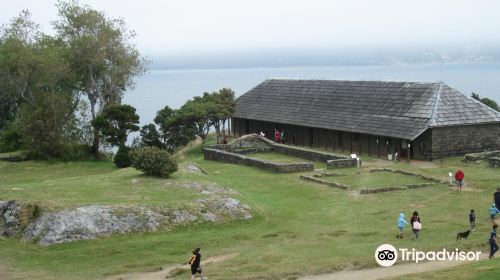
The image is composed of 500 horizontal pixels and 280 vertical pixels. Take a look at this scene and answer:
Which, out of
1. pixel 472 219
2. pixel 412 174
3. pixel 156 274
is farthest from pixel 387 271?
pixel 412 174

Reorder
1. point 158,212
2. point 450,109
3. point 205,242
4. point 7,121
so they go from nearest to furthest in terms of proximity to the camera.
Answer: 1. point 205,242
2. point 158,212
3. point 450,109
4. point 7,121

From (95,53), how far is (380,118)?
74.8 ft

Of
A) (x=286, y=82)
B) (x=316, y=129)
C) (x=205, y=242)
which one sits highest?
(x=286, y=82)

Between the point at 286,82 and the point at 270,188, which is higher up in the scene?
the point at 286,82

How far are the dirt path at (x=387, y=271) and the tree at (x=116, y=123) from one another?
108 feet

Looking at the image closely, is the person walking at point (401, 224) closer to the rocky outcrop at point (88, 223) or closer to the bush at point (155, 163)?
the rocky outcrop at point (88, 223)

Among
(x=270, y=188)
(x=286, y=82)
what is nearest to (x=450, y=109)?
(x=270, y=188)

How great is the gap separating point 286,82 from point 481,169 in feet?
90.6

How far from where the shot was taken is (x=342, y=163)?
40719 millimetres

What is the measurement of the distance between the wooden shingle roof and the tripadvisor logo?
73.0 ft

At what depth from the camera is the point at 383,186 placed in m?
33.4

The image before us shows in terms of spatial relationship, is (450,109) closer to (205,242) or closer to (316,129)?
(316,129)

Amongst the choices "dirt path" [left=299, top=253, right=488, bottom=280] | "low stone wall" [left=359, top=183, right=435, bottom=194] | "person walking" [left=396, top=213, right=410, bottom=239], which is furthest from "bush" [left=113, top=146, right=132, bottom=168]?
"dirt path" [left=299, top=253, right=488, bottom=280]

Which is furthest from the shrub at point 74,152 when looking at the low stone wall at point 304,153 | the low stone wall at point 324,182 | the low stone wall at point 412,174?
the low stone wall at point 412,174
